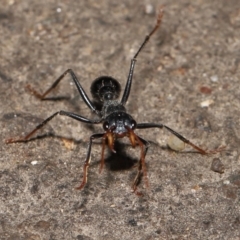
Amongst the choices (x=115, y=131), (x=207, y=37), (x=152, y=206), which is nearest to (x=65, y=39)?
(x=207, y=37)

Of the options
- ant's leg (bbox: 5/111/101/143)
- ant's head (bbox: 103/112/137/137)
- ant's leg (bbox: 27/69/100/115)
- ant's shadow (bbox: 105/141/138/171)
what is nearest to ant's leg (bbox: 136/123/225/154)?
ant's head (bbox: 103/112/137/137)

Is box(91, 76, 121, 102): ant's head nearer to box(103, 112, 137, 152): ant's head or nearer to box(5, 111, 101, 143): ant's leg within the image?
box(5, 111, 101, 143): ant's leg

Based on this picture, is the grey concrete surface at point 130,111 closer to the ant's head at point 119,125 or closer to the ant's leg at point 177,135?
the ant's leg at point 177,135

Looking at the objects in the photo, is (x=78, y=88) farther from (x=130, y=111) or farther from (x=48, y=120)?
(x=130, y=111)

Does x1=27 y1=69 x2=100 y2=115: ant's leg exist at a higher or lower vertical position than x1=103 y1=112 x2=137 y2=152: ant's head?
lower

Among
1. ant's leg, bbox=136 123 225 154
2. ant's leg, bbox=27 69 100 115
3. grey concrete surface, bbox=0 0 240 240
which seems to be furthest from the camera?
ant's leg, bbox=27 69 100 115

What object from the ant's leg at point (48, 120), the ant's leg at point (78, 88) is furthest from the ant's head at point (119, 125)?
the ant's leg at point (78, 88)

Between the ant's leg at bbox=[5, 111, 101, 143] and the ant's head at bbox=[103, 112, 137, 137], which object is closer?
the ant's head at bbox=[103, 112, 137, 137]
